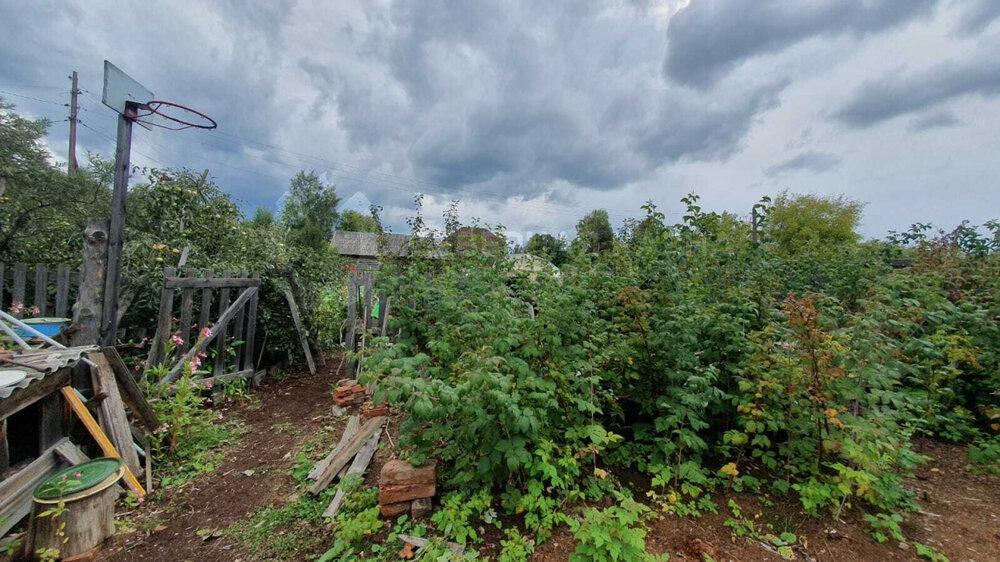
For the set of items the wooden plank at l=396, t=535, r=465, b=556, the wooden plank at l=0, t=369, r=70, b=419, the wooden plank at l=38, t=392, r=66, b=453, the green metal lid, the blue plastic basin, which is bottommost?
the wooden plank at l=396, t=535, r=465, b=556

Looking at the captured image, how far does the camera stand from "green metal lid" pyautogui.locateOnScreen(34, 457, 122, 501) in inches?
90.3

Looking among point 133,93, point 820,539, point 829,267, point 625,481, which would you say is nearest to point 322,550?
point 625,481

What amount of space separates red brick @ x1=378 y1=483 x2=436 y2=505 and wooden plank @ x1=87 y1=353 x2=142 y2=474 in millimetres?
2214

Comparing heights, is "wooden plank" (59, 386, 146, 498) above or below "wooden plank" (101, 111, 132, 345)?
below

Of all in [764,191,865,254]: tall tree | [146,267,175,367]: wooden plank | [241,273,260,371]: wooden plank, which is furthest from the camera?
[764,191,865,254]: tall tree

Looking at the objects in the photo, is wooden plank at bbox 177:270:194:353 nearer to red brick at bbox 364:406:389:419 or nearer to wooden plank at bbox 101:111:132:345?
wooden plank at bbox 101:111:132:345

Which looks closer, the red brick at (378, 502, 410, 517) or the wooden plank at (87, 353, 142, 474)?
the red brick at (378, 502, 410, 517)

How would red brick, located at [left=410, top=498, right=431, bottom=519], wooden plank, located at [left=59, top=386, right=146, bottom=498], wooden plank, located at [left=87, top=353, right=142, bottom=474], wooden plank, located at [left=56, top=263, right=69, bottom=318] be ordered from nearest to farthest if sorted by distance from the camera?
red brick, located at [left=410, top=498, right=431, bottom=519] < wooden plank, located at [left=59, top=386, right=146, bottom=498] < wooden plank, located at [left=87, top=353, right=142, bottom=474] < wooden plank, located at [left=56, top=263, right=69, bottom=318]

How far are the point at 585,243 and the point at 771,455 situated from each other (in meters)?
2.59

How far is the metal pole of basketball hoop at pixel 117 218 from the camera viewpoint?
142 inches

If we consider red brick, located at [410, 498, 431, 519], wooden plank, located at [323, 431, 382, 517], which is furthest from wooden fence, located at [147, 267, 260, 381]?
red brick, located at [410, 498, 431, 519]

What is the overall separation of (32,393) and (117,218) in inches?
69.9

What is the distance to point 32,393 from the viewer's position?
8.50 feet

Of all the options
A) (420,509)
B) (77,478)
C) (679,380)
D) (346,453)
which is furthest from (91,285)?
(679,380)
